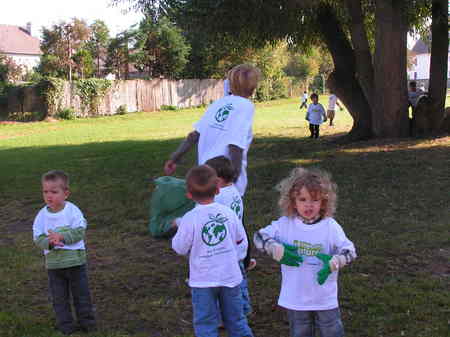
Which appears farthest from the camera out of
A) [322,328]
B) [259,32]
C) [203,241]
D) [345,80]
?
[345,80]

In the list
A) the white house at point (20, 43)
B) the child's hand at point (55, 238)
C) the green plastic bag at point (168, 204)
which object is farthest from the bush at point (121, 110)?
the white house at point (20, 43)

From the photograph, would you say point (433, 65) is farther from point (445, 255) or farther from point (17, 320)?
point (17, 320)

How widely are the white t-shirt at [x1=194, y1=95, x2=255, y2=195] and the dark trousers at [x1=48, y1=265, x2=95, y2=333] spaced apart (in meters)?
1.34

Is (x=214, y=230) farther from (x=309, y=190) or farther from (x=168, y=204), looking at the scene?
(x=168, y=204)

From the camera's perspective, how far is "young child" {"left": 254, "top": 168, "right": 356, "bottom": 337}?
10.2 feet

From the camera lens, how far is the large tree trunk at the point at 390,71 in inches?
500

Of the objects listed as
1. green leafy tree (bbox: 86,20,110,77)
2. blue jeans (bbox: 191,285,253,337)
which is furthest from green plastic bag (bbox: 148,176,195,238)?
green leafy tree (bbox: 86,20,110,77)

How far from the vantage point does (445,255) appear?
5805 mm

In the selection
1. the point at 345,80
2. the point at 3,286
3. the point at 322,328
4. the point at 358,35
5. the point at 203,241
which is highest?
the point at 358,35

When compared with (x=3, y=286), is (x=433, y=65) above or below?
above

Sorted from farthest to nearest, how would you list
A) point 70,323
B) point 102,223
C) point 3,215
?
point 3,215 < point 102,223 < point 70,323

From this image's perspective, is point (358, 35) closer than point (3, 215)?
No

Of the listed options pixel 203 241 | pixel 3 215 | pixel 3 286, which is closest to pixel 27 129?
pixel 3 215

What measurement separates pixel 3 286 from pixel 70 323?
58.5 inches
